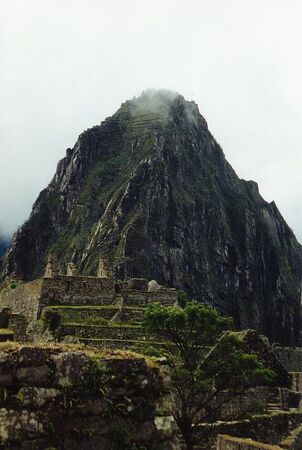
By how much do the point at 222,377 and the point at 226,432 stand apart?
9.98ft

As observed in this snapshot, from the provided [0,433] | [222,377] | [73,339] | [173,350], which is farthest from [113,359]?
[73,339]

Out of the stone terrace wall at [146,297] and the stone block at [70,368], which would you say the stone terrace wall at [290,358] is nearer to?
the stone terrace wall at [146,297]

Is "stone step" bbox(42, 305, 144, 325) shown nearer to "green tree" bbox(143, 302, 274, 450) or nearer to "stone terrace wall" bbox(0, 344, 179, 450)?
"green tree" bbox(143, 302, 274, 450)

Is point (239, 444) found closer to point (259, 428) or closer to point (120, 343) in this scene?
point (259, 428)

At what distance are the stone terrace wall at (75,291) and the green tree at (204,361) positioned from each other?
13026 mm

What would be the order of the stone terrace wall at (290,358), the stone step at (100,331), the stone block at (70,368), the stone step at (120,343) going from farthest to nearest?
the stone terrace wall at (290,358) < the stone step at (100,331) < the stone step at (120,343) < the stone block at (70,368)

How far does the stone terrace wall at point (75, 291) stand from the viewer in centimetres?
3316

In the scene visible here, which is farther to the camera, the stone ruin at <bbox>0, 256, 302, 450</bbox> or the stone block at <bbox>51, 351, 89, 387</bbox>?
the stone ruin at <bbox>0, 256, 302, 450</bbox>

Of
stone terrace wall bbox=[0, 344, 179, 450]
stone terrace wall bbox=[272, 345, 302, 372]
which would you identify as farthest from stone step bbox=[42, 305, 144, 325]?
stone terrace wall bbox=[0, 344, 179, 450]

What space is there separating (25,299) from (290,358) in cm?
2345

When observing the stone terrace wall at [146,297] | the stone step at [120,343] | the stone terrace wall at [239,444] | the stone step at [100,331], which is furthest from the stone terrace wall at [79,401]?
the stone terrace wall at [146,297]

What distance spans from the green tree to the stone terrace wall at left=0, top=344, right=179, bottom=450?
10961mm

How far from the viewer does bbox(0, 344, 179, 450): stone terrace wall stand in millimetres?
7043

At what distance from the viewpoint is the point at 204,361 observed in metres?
20.1
